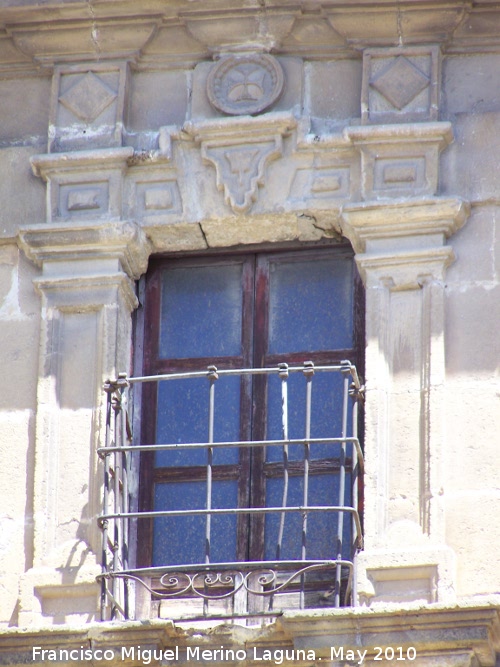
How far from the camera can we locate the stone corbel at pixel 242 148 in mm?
8703

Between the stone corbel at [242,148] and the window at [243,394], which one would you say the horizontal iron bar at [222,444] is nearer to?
the window at [243,394]

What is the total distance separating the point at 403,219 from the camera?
8.48 meters

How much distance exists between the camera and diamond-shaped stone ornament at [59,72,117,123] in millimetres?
8953

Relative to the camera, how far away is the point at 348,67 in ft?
29.2

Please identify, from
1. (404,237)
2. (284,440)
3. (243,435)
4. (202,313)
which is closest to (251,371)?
(284,440)

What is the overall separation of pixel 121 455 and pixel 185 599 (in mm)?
606

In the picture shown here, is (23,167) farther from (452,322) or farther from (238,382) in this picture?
(452,322)

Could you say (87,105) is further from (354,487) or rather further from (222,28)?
(354,487)

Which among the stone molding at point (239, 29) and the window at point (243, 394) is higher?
the stone molding at point (239, 29)

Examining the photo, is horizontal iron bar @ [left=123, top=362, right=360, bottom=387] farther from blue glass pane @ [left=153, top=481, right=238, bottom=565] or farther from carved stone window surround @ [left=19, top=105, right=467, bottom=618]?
blue glass pane @ [left=153, top=481, right=238, bottom=565]

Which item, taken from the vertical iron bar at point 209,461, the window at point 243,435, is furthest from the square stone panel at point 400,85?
the vertical iron bar at point 209,461

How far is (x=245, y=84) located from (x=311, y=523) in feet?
6.01

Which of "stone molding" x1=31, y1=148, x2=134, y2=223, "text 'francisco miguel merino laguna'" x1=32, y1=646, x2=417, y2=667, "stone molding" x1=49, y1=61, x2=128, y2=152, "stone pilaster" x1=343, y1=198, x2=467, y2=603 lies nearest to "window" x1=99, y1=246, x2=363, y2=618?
"stone pilaster" x1=343, y1=198, x2=467, y2=603

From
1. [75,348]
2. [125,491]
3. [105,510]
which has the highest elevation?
[75,348]
